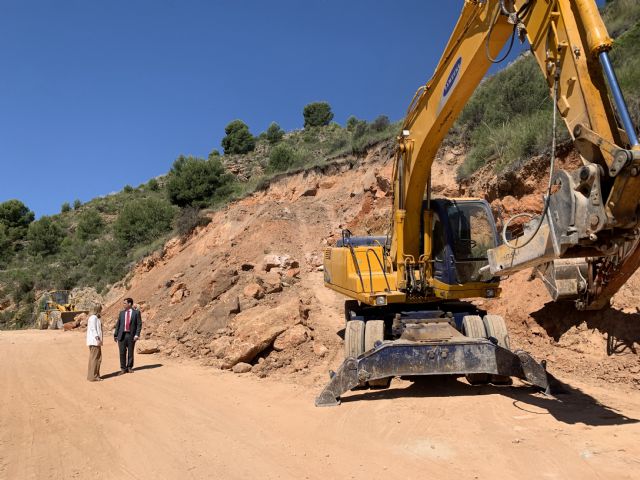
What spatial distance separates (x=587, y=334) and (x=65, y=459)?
7.64m

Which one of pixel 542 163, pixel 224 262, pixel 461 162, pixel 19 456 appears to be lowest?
pixel 19 456

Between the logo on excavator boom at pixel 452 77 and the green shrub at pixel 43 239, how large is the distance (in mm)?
49753

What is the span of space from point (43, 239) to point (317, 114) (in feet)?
123

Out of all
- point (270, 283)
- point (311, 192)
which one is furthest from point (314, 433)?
point (311, 192)

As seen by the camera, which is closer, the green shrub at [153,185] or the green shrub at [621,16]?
the green shrub at [621,16]

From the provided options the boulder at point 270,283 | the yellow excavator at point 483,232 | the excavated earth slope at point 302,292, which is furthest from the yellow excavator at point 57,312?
the yellow excavator at point 483,232

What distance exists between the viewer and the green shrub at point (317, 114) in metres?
65.8

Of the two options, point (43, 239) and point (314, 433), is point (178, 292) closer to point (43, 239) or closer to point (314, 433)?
point (314, 433)

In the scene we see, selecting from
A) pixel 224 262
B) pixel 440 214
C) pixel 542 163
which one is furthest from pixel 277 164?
pixel 440 214

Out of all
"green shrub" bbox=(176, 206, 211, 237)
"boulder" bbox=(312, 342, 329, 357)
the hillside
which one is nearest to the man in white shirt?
"boulder" bbox=(312, 342, 329, 357)

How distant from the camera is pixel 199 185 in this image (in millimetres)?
32688

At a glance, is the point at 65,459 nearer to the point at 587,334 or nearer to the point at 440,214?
the point at 440,214

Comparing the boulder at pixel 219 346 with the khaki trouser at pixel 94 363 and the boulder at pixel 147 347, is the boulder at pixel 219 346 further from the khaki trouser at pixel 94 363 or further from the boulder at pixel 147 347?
the khaki trouser at pixel 94 363

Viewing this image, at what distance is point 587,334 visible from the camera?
25.8 ft
